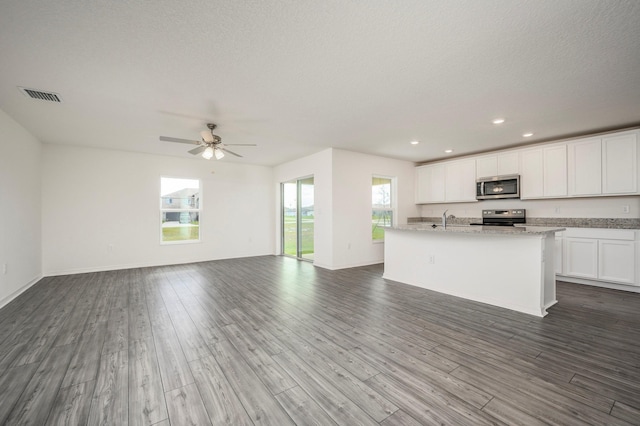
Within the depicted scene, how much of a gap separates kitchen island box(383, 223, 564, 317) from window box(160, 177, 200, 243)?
5.00 meters

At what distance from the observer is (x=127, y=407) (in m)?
1.65

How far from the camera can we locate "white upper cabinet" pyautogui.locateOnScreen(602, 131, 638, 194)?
409 cm

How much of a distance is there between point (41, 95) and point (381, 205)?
20.1 ft

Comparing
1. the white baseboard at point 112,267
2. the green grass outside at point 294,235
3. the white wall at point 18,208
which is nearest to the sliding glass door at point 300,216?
the green grass outside at point 294,235

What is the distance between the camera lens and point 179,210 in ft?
21.1

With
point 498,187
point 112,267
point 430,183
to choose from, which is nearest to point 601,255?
point 498,187

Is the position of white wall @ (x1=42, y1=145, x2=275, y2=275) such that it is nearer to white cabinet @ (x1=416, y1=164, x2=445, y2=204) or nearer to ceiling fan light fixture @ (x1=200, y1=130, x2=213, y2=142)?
ceiling fan light fixture @ (x1=200, y1=130, x2=213, y2=142)

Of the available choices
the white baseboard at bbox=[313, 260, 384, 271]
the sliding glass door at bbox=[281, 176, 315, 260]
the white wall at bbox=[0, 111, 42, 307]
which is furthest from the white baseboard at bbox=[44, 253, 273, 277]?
the white baseboard at bbox=[313, 260, 384, 271]

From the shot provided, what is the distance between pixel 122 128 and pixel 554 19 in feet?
17.8

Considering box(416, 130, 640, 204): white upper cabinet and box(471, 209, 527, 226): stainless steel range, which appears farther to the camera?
box(471, 209, 527, 226): stainless steel range

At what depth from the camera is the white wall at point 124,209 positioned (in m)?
5.21

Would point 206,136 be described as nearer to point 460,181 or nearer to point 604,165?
point 460,181

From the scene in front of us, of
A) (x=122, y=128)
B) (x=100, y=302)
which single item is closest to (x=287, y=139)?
(x=122, y=128)

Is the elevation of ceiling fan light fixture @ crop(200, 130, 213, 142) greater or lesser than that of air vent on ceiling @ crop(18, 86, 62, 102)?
lesser
